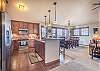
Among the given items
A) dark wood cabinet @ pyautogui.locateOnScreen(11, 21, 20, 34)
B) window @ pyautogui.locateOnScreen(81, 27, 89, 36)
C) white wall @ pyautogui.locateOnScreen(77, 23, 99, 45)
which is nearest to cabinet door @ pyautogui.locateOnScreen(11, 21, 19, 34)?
dark wood cabinet @ pyautogui.locateOnScreen(11, 21, 20, 34)

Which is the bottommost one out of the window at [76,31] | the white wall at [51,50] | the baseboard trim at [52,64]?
the baseboard trim at [52,64]

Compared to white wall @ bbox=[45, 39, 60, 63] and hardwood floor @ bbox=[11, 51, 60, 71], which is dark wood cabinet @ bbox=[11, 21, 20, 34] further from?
white wall @ bbox=[45, 39, 60, 63]

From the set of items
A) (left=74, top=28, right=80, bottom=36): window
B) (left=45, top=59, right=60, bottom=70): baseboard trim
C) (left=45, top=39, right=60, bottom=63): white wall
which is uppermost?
(left=74, top=28, right=80, bottom=36): window

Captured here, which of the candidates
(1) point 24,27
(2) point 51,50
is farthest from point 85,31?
(2) point 51,50

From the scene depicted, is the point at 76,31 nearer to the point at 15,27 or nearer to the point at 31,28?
the point at 31,28

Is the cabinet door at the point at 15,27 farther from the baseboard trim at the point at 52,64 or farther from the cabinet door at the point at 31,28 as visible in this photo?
the baseboard trim at the point at 52,64

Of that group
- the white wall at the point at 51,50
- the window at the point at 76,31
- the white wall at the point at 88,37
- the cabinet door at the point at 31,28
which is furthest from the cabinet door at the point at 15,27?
the window at the point at 76,31

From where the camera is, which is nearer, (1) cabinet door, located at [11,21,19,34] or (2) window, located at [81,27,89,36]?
(1) cabinet door, located at [11,21,19,34]

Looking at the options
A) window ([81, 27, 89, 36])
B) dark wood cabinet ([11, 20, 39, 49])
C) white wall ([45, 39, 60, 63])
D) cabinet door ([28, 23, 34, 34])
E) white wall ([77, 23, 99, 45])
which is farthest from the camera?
window ([81, 27, 89, 36])

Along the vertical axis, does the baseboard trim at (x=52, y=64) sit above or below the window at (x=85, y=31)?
below

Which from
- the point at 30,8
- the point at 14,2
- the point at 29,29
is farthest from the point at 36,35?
the point at 14,2

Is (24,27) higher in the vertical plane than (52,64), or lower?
higher

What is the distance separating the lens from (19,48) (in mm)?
9508

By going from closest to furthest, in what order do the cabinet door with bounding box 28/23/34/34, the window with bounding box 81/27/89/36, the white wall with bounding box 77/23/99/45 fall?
A: the cabinet door with bounding box 28/23/34/34 → the white wall with bounding box 77/23/99/45 → the window with bounding box 81/27/89/36
